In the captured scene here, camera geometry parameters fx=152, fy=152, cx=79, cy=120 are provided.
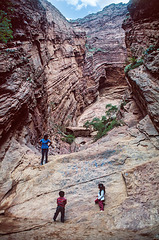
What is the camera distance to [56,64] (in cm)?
1791

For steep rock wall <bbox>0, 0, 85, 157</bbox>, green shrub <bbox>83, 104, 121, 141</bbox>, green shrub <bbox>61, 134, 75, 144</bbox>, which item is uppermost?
steep rock wall <bbox>0, 0, 85, 157</bbox>

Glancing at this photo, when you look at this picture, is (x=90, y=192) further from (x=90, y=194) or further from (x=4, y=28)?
(x=4, y=28)

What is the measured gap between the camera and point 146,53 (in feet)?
28.2

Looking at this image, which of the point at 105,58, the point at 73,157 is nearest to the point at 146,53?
the point at 73,157

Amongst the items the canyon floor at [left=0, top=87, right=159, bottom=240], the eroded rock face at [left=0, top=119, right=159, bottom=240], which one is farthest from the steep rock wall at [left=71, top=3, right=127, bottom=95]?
the eroded rock face at [left=0, top=119, right=159, bottom=240]

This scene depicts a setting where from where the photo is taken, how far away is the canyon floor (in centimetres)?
343

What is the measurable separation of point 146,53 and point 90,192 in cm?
790

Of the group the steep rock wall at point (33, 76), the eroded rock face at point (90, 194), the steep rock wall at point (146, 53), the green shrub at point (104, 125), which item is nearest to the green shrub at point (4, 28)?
the steep rock wall at point (33, 76)

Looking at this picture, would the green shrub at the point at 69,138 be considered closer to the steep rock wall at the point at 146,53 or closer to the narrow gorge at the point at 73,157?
the narrow gorge at the point at 73,157

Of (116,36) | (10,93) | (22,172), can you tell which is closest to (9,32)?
(10,93)

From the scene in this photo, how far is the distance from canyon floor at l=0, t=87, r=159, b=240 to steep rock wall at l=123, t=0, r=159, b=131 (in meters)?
1.11

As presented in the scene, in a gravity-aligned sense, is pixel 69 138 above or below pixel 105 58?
below

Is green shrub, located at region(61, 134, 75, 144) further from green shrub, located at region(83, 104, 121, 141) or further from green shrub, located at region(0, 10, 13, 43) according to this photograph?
green shrub, located at region(0, 10, 13, 43)

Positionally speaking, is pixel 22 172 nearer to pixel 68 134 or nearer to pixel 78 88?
pixel 68 134
